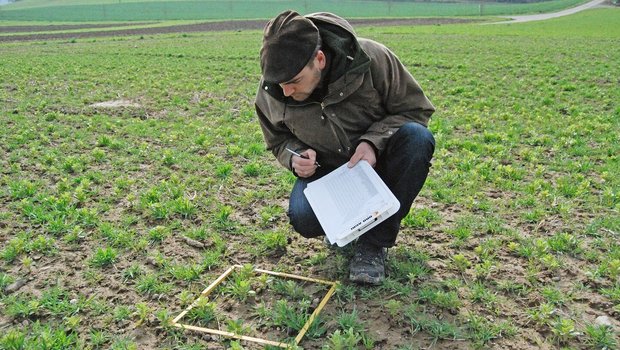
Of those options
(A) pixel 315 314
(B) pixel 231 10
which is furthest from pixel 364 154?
(B) pixel 231 10

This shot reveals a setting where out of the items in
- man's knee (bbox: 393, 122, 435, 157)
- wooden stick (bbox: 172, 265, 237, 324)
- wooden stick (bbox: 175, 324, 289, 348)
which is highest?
man's knee (bbox: 393, 122, 435, 157)

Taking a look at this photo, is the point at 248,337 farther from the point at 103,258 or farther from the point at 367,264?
the point at 103,258

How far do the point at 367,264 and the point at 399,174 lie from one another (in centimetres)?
70

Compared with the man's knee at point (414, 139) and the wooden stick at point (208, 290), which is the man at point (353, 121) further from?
the wooden stick at point (208, 290)

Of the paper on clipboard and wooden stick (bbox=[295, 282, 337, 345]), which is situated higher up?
→ the paper on clipboard

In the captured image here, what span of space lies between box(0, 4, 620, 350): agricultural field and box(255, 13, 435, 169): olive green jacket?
1.00m

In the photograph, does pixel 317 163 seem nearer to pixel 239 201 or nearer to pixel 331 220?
pixel 331 220

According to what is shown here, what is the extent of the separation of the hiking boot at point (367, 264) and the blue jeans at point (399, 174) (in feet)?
0.22

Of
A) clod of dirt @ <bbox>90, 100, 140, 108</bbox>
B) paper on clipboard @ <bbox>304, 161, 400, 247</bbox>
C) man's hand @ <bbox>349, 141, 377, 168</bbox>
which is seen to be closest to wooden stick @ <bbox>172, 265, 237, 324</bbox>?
paper on clipboard @ <bbox>304, 161, 400, 247</bbox>

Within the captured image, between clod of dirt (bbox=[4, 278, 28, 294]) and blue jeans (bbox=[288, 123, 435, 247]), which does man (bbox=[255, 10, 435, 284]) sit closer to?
blue jeans (bbox=[288, 123, 435, 247])

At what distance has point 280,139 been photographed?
4.12 m

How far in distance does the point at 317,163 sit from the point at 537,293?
1.81m

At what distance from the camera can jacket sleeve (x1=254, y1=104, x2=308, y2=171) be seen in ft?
13.1

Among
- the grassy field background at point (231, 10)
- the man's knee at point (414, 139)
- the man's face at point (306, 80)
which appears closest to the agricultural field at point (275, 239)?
the man's knee at point (414, 139)
